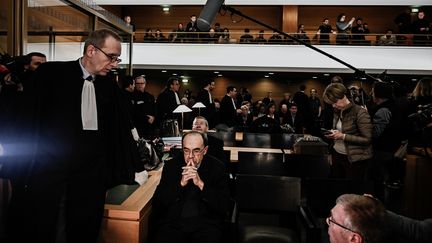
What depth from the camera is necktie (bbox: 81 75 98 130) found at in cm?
178

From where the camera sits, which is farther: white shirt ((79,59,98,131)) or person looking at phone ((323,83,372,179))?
person looking at phone ((323,83,372,179))

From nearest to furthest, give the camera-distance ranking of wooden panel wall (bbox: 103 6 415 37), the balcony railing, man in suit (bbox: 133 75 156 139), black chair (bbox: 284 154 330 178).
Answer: black chair (bbox: 284 154 330 178) → man in suit (bbox: 133 75 156 139) → the balcony railing → wooden panel wall (bbox: 103 6 415 37)

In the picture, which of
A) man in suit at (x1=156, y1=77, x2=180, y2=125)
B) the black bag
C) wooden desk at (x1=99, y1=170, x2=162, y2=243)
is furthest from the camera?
man in suit at (x1=156, y1=77, x2=180, y2=125)

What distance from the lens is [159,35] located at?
12.1 meters

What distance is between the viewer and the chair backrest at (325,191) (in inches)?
106

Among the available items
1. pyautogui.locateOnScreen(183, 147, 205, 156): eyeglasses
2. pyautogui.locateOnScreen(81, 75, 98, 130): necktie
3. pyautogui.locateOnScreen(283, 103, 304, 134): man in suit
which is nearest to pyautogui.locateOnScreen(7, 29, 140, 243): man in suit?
pyautogui.locateOnScreen(81, 75, 98, 130): necktie

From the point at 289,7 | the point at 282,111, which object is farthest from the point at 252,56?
the point at 289,7

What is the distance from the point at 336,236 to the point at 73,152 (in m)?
1.22

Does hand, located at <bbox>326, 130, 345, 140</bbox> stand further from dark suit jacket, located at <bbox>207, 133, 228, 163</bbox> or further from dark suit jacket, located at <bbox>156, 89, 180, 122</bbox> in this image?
dark suit jacket, located at <bbox>156, 89, 180, 122</bbox>

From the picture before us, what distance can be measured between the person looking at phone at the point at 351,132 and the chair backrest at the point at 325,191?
37cm

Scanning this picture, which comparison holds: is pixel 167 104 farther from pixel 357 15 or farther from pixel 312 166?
pixel 357 15

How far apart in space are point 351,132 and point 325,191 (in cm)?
59

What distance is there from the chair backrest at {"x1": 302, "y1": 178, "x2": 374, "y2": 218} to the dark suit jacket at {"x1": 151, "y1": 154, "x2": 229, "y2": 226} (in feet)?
2.23

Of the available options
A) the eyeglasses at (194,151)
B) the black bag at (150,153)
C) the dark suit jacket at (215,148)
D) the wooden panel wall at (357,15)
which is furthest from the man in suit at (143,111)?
the wooden panel wall at (357,15)
